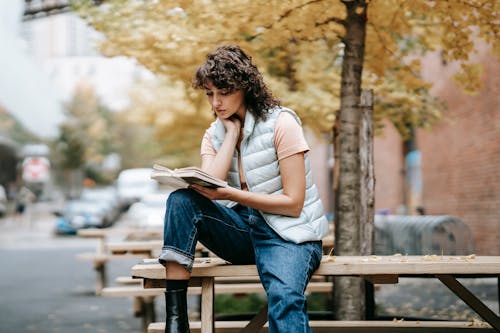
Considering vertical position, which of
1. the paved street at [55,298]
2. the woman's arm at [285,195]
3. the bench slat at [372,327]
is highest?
the woman's arm at [285,195]

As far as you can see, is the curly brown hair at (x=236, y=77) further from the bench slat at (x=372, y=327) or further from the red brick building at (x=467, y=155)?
the red brick building at (x=467, y=155)

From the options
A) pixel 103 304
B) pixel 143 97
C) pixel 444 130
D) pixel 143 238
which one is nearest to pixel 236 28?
pixel 143 238

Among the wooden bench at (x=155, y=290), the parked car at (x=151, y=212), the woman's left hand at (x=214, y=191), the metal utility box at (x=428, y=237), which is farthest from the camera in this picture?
the parked car at (x=151, y=212)

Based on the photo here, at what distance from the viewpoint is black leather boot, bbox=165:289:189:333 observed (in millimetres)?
3469

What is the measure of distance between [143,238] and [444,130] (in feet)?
29.2

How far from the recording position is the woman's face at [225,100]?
3754mm

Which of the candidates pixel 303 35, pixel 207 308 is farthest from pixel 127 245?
A: pixel 207 308

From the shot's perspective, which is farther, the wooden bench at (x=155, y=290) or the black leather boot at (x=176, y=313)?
the wooden bench at (x=155, y=290)

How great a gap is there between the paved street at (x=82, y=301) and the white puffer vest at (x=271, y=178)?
2.36 metres

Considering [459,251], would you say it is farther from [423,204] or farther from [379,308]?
[423,204]

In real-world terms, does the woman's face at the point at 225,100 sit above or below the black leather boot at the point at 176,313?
above

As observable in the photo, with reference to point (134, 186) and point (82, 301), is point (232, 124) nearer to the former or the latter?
point (82, 301)

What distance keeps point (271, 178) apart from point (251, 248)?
407 millimetres

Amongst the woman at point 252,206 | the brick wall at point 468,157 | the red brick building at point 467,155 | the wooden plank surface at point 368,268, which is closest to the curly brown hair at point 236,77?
the woman at point 252,206
